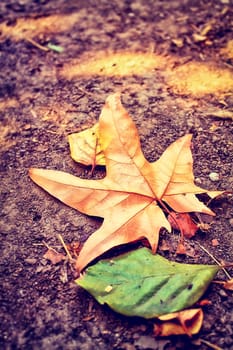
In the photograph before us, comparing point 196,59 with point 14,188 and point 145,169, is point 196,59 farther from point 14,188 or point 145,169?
point 14,188

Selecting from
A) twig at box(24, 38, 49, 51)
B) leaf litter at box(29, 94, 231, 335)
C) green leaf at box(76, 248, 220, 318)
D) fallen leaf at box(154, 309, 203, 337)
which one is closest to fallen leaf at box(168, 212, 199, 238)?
leaf litter at box(29, 94, 231, 335)

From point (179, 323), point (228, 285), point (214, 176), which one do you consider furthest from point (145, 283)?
point (214, 176)

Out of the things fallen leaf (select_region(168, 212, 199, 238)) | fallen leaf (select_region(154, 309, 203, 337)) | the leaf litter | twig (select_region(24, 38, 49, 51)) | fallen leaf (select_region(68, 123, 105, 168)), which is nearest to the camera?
fallen leaf (select_region(154, 309, 203, 337))

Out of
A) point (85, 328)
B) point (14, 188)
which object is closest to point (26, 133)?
point (14, 188)

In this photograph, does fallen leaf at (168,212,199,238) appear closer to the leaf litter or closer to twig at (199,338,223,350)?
the leaf litter

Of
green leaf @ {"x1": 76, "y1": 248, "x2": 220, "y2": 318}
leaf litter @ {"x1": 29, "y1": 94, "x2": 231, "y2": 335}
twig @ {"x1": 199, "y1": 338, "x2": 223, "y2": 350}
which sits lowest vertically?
twig @ {"x1": 199, "y1": 338, "x2": 223, "y2": 350}

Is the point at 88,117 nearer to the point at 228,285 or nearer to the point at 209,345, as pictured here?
the point at 228,285
